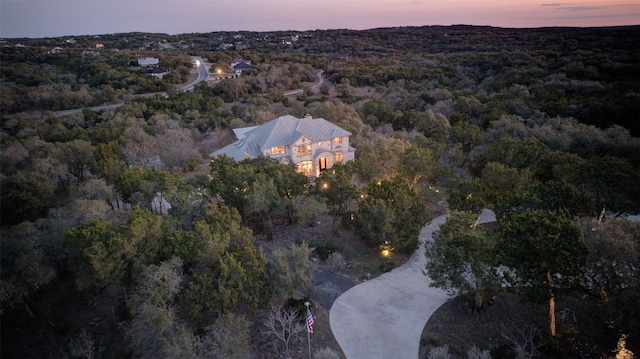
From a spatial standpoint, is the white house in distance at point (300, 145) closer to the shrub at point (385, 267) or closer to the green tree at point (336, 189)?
the green tree at point (336, 189)

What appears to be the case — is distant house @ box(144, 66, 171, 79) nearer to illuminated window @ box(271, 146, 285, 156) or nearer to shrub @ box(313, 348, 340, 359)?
illuminated window @ box(271, 146, 285, 156)

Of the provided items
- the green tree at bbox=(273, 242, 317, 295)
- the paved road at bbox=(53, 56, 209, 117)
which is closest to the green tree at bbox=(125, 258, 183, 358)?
the green tree at bbox=(273, 242, 317, 295)

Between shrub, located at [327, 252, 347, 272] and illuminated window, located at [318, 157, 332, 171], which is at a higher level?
illuminated window, located at [318, 157, 332, 171]

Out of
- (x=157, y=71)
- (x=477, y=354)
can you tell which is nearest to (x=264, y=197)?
(x=477, y=354)

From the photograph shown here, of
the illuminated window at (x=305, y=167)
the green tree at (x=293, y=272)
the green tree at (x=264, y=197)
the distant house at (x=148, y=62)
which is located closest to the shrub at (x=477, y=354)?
the green tree at (x=293, y=272)

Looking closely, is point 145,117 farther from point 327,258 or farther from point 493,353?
point 493,353

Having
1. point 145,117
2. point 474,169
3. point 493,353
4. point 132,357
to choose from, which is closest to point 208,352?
point 132,357
